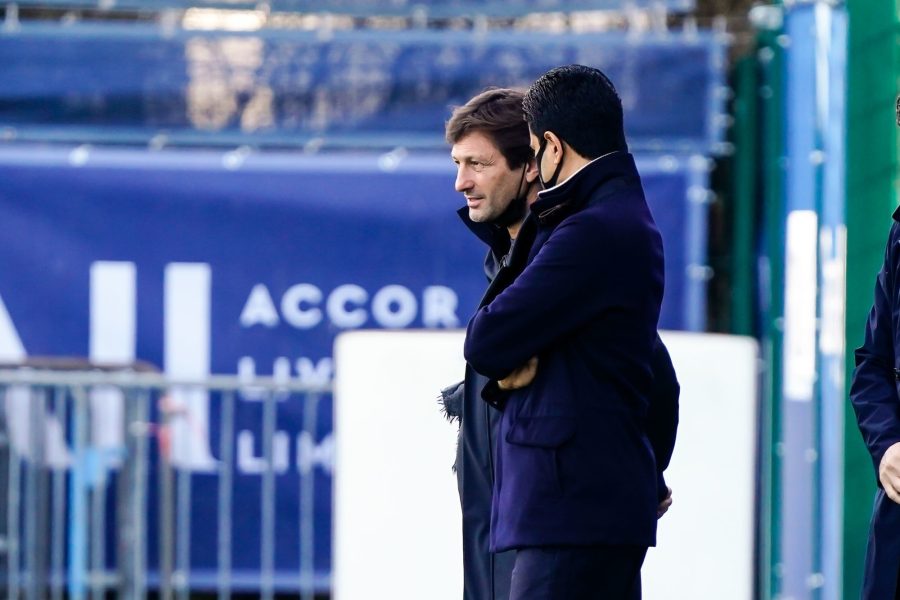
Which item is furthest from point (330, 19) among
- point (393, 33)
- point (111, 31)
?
point (111, 31)

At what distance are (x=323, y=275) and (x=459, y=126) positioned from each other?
10.3 feet

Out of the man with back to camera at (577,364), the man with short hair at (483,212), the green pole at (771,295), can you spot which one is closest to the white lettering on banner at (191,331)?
the green pole at (771,295)

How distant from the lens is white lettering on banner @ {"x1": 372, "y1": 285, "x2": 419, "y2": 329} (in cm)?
691

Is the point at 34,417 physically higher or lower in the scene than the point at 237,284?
lower

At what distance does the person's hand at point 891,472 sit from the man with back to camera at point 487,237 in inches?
19.8

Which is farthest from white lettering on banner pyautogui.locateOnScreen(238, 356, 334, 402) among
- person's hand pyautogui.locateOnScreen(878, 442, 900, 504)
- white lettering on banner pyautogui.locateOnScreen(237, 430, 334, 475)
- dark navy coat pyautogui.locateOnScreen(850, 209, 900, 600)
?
person's hand pyautogui.locateOnScreen(878, 442, 900, 504)

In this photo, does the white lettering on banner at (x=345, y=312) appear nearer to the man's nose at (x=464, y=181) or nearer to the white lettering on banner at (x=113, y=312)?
the white lettering on banner at (x=113, y=312)

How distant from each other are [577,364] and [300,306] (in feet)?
12.0

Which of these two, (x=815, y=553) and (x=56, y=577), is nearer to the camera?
(x=815, y=553)

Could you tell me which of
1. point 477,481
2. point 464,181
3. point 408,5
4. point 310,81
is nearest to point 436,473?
point 477,481

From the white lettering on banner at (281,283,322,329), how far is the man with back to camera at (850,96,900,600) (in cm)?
346

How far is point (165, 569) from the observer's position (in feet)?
20.8

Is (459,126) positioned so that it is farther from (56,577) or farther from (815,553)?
(56,577)

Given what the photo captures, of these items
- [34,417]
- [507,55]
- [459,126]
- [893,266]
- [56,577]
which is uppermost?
[507,55]
